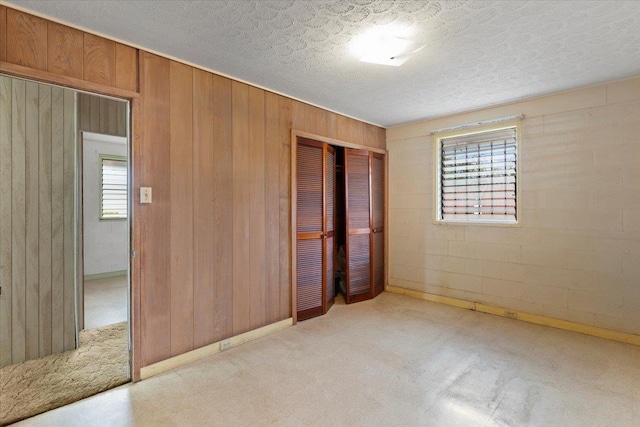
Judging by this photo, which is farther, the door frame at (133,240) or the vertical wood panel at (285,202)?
the vertical wood panel at (285,202)

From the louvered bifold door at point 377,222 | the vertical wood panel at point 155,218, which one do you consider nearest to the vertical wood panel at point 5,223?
the vertical wood panel at point 155,218

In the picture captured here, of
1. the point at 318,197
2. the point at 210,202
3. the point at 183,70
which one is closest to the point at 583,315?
the point at 318,197

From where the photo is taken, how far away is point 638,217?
283 cm

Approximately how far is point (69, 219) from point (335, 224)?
2911mm

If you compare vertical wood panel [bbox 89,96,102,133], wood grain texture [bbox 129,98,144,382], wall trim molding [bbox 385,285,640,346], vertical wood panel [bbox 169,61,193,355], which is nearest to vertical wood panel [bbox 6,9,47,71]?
wood grain texture [bbox 129,98,144,382]

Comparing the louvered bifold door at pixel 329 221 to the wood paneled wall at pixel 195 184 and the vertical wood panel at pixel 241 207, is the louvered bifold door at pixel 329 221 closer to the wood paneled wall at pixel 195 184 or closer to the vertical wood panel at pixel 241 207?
the wood paneled wall at pixel 195 184

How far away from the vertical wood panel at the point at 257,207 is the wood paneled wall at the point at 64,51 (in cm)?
107

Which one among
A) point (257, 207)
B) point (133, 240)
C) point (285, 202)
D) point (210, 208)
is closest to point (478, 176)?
point (285, 202)

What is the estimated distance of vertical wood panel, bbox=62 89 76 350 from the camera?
2.76m

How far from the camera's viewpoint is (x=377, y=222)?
4.53 metres

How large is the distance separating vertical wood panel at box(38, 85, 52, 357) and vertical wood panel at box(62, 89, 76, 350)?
11 centimetres

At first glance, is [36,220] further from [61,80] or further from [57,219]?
[61,80]

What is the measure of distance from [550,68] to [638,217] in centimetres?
163

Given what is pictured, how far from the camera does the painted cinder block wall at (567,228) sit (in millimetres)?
2893
